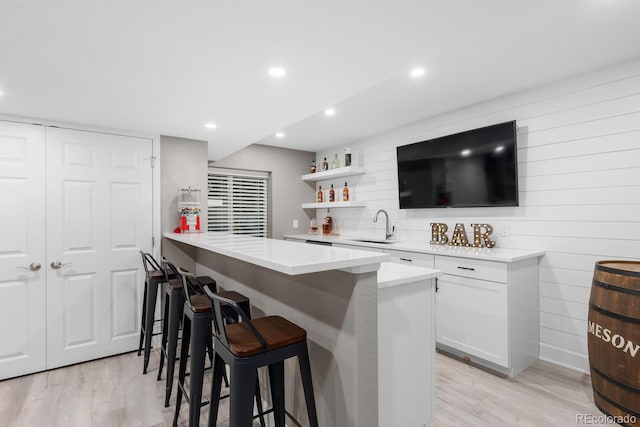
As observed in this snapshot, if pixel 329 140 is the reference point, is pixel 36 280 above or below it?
below

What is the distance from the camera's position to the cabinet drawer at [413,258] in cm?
301

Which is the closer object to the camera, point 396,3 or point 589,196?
point 396,3

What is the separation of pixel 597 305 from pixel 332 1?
6.81 feet

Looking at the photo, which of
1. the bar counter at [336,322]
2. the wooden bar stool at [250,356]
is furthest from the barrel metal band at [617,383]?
the wooden bar stool at [250,356]

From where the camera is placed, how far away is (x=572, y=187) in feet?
8.41

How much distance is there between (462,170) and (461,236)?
0.65 metres

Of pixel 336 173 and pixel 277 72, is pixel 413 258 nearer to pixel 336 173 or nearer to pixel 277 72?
pixel 336 173

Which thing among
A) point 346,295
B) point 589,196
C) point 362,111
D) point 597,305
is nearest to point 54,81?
point 346,295

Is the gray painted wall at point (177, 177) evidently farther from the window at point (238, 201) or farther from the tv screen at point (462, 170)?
the tv screen at point (462, 170)

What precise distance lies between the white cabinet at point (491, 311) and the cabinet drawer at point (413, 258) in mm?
111

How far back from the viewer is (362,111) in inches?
132

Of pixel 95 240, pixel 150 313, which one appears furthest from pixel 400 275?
pixel 95 240

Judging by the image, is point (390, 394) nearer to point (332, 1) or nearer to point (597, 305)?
point (597, 305)

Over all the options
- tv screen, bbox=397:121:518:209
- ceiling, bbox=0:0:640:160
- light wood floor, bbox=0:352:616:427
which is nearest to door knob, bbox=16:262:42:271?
light wood floor, bbox=0:352:616:427
